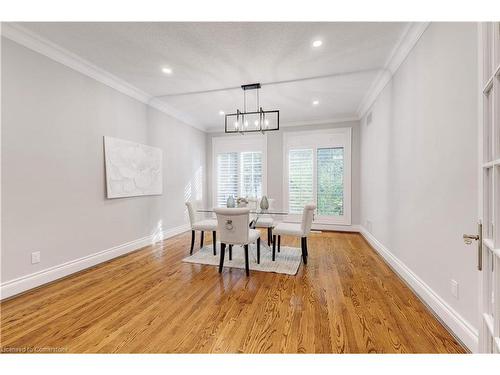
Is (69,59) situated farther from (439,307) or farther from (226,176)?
(439,307)

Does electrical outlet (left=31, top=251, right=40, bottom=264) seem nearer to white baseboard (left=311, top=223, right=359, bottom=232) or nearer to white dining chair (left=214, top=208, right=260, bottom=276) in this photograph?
white dining chair (left=214, top=208, right=260, bottom=276)

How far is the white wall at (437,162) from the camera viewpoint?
1567 mm

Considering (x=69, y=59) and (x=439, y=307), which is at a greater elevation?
(x=69, y=59)

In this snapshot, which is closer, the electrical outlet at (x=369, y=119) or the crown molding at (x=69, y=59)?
the crown molding at (x=69, y=59)

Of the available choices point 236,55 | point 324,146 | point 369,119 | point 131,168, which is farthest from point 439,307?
point 131,168

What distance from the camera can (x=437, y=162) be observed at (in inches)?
77.2

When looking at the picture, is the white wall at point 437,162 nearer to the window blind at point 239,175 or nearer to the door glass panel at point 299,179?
the door glass panel at point 299,179

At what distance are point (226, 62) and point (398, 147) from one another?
2536 mm

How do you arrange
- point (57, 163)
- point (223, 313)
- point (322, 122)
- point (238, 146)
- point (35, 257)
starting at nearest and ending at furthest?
point (223, 313)
point (35, 257)
point (57, 163)
point (322, 122)
point (238, 146)

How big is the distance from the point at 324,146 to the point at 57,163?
17.0ft

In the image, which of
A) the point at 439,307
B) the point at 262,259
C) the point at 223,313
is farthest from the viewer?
the point at 262,259

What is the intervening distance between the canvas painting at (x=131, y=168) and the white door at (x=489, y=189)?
397cm

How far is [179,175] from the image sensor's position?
5.20m

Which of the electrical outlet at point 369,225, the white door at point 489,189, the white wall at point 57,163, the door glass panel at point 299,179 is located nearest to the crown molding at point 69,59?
the white wall at point 57,163
